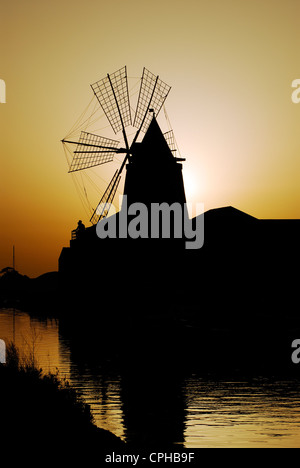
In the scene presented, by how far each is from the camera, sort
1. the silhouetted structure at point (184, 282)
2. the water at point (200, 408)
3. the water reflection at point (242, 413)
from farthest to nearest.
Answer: the silhouetted structure at point (184, 282) < the water at point (200, 408) < the water reflection at point (242, 413)

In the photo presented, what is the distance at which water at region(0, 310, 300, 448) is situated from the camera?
1145 cm

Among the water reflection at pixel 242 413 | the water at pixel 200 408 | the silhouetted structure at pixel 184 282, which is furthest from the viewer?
the silhouetted structure at pixel 184 282

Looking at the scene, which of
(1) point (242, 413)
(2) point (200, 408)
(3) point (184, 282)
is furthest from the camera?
(3) point (184, 282)

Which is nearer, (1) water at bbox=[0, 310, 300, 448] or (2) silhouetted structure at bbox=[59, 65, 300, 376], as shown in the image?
(1) water at bbox=[0, 310, 300, 448]

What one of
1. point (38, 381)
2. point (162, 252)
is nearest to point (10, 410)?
point (38, 381)

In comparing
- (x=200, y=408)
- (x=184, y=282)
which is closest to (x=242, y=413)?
(x=200, y=408)

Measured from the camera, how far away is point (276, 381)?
1770 cm

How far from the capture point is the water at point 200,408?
37.6 ft

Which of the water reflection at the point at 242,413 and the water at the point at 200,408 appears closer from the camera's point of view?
the water reflection at the point at 242,413

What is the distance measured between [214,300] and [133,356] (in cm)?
1709

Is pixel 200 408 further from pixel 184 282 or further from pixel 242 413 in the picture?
pixel 184 282

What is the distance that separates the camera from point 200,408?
1411cm

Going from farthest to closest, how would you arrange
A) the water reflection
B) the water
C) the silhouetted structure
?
the silhouetted structure < the water < the water reflection

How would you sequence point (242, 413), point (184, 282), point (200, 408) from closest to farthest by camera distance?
1. point (242, 413)
2. point (200, 408)
3. point (184, 282)
